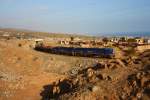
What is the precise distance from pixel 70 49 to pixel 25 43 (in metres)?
21.3

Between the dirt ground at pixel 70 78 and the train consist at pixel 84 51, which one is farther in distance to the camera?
the train consist at pixel 84 51

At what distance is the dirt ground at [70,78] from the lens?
104 ft

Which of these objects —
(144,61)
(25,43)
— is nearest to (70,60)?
(144,61)

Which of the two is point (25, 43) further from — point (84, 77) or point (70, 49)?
point (84, 77)

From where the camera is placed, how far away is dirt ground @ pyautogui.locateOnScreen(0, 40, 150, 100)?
31.7 m

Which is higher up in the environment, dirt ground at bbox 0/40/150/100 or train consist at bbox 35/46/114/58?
train consist at bbox 35/46/114/58

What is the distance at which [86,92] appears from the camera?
1251 inches

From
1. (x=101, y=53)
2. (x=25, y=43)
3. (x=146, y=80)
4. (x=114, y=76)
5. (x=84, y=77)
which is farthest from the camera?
(x=25, y=43)

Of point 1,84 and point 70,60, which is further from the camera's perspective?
point 70,60

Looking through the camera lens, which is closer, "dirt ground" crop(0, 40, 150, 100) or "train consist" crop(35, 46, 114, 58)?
"dirt ground" crop(0, 40, 150, 100)

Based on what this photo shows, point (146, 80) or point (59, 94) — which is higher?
point (146, 80)

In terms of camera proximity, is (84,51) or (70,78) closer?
(70,78)

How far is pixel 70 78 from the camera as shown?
134ft

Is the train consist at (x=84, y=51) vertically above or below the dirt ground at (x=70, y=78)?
above
